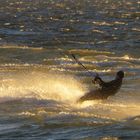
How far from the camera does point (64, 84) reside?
30.0m

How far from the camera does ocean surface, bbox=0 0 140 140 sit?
2019 cm

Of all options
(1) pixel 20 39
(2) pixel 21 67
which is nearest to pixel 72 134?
→ (2) pixel 21 67

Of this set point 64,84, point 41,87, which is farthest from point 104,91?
point 64,84

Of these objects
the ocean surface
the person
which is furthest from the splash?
the person

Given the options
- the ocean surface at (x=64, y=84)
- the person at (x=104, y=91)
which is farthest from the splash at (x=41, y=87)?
the person at (x=104, y=91)

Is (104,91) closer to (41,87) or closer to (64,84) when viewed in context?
(41,87)

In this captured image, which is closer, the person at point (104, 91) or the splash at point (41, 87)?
the person at point (104, 91)

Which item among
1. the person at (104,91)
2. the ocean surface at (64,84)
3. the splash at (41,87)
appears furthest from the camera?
the splash at (41,87)

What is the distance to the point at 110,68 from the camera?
3684cm

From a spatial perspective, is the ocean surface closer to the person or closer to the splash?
the splash

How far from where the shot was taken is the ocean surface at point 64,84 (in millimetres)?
20188

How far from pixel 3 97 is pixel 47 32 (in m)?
34.8

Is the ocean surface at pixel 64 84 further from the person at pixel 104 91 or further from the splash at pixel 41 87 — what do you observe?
the person at pixel 104 91

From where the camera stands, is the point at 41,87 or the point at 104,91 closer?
the point at 104,91
